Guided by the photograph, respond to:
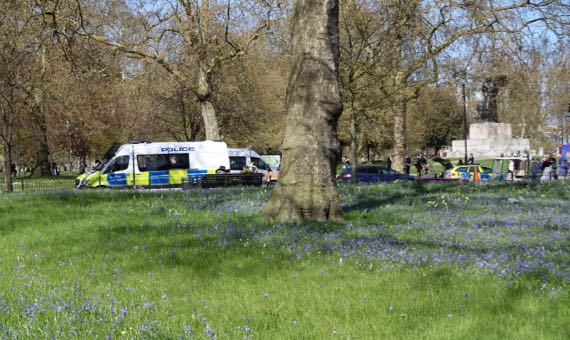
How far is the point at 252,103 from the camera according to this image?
4609 cm

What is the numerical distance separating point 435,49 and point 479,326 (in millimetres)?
23746

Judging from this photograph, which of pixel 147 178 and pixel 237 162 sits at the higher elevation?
pixel 237 162

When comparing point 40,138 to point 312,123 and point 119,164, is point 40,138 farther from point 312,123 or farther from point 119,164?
point 312,123

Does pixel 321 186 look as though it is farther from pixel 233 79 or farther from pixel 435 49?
pixel 233 79

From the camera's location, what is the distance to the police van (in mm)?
28203

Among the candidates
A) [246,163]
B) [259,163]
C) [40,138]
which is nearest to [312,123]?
[246,163]

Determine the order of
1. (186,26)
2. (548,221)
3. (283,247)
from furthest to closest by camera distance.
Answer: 1. (186,26)
2. (548,221)
3. (283,247)

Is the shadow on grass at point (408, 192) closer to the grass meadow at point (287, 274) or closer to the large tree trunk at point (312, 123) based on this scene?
the grass meadow at point (287, 274)

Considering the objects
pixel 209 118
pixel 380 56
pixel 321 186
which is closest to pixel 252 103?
pixel 209 118

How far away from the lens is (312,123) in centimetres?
1004

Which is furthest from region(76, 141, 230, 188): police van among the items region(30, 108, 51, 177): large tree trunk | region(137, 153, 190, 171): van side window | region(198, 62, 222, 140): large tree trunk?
region(30, 108, 51, 177): large tree trunk

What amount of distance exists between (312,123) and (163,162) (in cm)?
2031

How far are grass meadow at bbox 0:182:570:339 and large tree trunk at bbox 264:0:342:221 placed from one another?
2.02 feet

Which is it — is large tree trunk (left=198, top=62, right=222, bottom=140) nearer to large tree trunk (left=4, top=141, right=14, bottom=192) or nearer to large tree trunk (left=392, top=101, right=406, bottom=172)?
large tree trunk (left=4, top=141, right=14, bottom=192)
